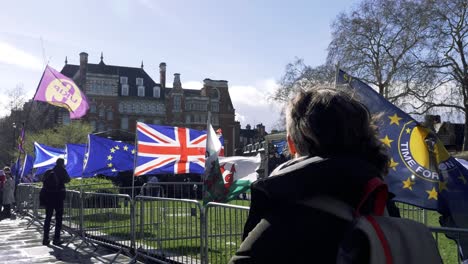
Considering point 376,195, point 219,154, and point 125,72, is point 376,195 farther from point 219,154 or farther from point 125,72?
point 125,72

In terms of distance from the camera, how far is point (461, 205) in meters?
4.39

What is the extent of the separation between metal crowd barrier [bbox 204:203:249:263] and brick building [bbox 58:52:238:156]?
222 ft

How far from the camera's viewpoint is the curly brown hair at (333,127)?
1.68 meters

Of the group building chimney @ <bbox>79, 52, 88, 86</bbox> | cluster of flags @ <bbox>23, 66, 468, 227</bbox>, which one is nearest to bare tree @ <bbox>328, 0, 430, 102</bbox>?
cluster of flags @ <bbox>23, 66, 468, 227</bbox>

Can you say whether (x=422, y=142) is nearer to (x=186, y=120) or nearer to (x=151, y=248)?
(x=151, y=248)

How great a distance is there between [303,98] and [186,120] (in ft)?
253

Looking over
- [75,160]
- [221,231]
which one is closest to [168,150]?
[221,231]

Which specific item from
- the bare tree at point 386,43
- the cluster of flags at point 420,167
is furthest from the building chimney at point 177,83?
the cluster of flags at point 420,167

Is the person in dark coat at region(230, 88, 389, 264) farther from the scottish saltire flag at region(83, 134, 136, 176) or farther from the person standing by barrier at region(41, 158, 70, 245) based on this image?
the scottish saltire flag at region(83, 134, 136, 176)

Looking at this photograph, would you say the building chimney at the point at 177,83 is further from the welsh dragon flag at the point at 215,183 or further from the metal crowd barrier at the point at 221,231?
the metal crowd barrier at the point at 221,231

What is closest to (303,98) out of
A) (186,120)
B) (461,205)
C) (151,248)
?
(461,205)

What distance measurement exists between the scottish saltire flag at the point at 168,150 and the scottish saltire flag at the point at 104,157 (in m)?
1.96

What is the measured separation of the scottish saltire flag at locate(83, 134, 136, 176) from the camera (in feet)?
39.8

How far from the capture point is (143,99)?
76062 millimetres
